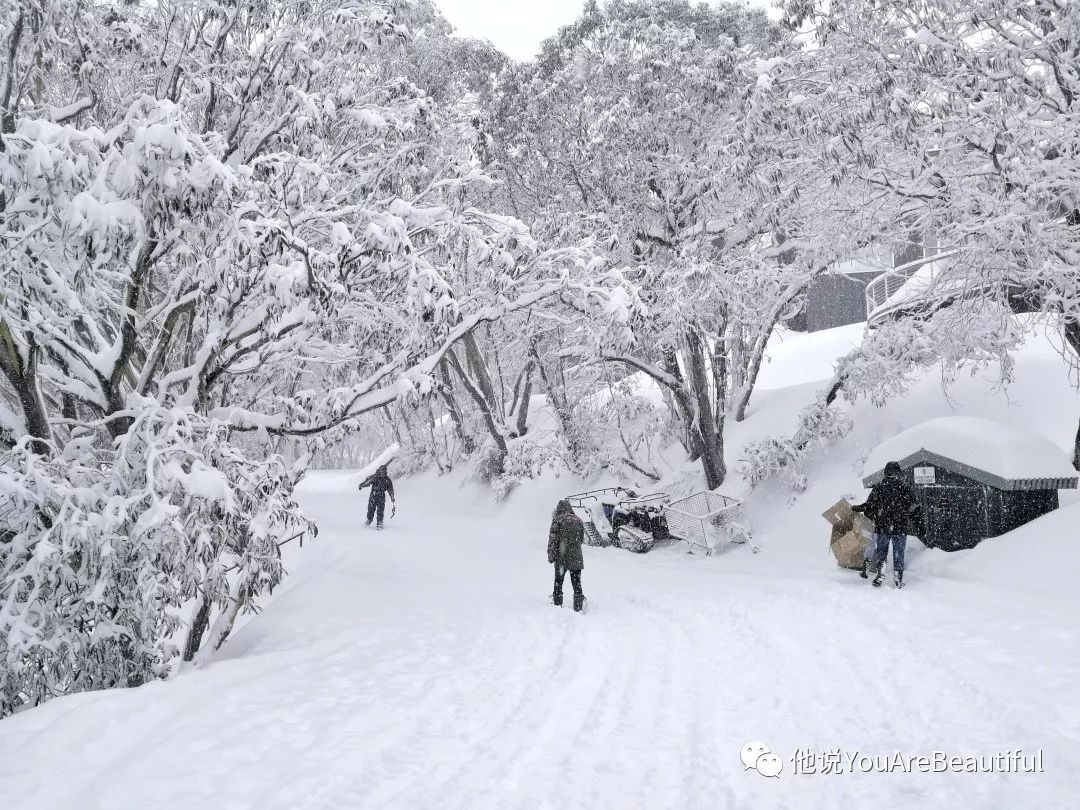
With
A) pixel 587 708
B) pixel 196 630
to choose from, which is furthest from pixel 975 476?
pixel 196 630

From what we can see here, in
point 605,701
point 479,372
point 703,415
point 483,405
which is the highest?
point 479,372

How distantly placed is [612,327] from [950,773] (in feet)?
16.8

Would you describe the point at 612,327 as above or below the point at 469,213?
Answer: below

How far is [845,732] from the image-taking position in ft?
15.3

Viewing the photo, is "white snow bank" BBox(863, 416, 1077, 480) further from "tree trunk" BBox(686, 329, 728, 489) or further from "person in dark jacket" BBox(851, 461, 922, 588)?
"tree trunk" BBox(686, 329, 728, 489)

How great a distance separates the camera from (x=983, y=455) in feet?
32.8

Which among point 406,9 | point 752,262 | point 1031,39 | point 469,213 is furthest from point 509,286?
point 752,262

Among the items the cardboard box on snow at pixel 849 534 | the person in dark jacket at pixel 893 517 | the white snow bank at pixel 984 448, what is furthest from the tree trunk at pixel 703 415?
the person in dark jacket at pixel 893 517

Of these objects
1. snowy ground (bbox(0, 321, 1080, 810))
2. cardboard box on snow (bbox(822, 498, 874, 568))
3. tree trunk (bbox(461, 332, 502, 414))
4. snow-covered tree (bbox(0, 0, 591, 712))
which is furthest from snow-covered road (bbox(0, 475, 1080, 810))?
tree trunk (bbox(461, 332, 502, 414))

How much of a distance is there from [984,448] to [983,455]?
126mm

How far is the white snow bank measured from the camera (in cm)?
990

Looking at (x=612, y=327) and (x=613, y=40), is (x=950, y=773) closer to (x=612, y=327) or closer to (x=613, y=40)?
(x=612, y=327)

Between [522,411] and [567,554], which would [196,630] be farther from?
[522,411]

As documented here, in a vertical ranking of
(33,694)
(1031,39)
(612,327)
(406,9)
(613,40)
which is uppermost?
(613,40)
